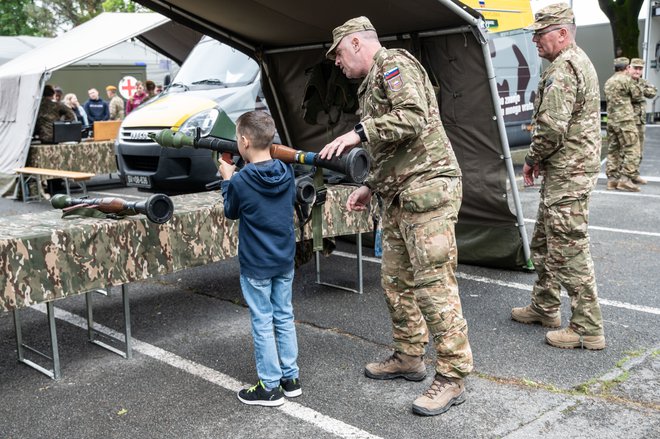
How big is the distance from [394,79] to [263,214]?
957 millimetres

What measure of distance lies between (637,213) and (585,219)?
16.5 feet

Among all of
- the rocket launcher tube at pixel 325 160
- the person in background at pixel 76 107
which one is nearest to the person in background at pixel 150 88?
the person in background at pixel 76 107

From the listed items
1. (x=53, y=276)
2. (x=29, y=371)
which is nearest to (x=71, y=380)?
(x=29, y=371)

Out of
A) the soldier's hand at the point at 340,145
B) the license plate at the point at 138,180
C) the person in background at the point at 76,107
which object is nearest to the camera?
the soldier's hand at the point at 340,145

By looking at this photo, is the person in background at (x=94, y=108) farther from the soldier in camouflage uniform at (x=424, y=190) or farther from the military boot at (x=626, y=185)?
the soldier in camouflage uniform at (x=424, y=190)

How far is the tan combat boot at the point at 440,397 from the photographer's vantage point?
3594 millimetres

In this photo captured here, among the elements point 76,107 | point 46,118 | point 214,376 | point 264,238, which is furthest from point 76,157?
point 264,238

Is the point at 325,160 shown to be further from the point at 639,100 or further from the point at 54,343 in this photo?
the point at 639,100

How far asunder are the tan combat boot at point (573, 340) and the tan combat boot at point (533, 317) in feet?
1.11

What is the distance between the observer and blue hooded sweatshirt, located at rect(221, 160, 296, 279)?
3572mm

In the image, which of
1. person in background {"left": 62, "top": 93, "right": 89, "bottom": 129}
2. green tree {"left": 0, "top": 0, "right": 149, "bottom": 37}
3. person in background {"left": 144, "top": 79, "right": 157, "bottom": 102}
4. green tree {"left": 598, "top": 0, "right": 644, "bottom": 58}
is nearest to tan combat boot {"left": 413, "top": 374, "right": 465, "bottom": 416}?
person in background {"left": 144, "top": 79, "right": 157, "bottom": 102}

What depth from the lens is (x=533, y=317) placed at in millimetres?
5000

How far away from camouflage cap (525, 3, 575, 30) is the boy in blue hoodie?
2.01 metres

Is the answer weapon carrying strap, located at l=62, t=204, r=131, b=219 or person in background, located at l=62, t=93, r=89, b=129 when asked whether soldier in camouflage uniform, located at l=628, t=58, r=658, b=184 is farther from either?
person in background, located at l=62, t=93, r=89, b=129
